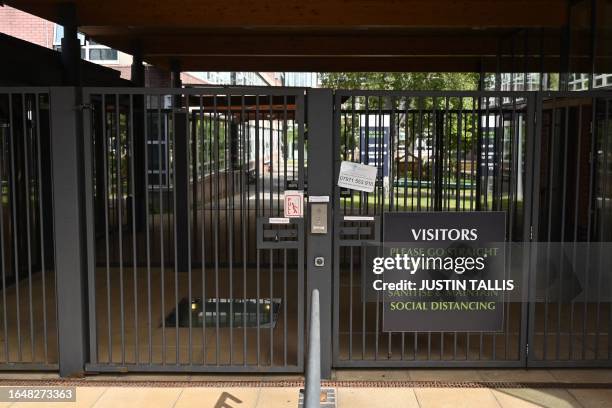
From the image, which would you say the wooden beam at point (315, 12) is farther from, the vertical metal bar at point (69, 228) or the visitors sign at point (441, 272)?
the visitors sign at point (441, 272)

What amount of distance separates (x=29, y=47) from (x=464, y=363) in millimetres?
Result: 6676

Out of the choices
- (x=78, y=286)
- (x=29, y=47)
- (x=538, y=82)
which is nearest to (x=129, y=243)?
(x=29, y=47)

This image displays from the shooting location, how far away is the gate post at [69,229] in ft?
15.9

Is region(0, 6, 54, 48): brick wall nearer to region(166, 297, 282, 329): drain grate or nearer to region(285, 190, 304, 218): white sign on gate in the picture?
region(166, 297, 282, 329): drain grate

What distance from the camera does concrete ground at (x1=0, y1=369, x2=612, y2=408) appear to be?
455 centimetres

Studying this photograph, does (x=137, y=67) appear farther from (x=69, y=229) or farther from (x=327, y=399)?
(x=327, y=399)

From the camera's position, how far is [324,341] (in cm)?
497

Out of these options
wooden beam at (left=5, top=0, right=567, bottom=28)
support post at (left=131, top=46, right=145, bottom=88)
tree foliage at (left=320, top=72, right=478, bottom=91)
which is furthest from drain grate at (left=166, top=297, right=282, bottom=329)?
tree foliage at (left=320, top=72, right=478, bottom=91)

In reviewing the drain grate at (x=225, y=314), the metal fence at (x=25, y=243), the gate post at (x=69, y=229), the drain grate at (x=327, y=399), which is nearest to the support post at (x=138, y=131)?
the metal fence at (x=25, y=243)

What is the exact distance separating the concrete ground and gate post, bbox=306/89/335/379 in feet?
1.32

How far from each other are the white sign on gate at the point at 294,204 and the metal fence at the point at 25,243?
184 cm

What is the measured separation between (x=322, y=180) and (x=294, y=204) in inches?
10.8

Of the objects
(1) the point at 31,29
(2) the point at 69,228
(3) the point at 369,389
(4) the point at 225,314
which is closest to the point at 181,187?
(4) the point at 225,314

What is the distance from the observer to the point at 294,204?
488cm
